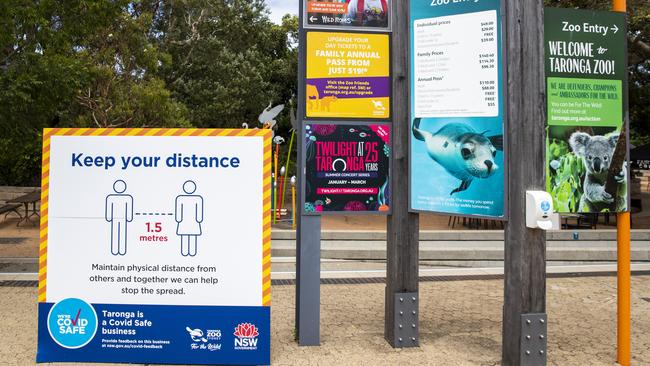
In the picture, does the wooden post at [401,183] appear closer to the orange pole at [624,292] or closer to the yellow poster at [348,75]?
the yellow poster at [348,75]

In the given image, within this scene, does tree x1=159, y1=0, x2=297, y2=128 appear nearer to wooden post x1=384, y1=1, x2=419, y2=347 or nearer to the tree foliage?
the tree foliage

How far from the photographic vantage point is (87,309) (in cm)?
507

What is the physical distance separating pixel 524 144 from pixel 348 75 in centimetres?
181

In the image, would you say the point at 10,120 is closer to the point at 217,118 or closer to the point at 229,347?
the point at 229,347

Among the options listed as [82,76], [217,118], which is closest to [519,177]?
[82,76]

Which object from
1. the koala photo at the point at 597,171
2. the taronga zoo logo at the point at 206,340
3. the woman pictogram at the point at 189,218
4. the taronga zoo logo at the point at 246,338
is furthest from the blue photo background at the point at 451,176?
the taronga zoo logo at the point at 206,340

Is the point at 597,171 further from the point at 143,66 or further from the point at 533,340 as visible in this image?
the point at 143,66

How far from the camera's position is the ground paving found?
5301 millimetres

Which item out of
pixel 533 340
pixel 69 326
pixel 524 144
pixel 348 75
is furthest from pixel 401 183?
pixel 69 326

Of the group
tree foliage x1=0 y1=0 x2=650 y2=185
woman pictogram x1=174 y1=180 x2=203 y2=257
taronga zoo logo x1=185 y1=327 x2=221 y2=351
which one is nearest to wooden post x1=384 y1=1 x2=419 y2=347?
taronga zoo logo x1=185 y1=327 x2=221 y2=351

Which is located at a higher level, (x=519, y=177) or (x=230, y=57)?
(x=230, y=57)

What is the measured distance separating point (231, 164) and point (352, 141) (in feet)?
4.12

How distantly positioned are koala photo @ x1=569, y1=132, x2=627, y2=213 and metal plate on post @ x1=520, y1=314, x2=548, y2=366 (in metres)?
1.10

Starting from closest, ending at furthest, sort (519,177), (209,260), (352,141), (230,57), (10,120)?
1. (519,177)
2. (209,260)
3. (352,141)
4. (10,120)
5. (230,57)
